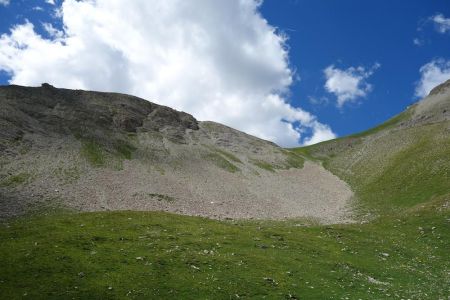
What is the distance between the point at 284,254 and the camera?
3406 cm

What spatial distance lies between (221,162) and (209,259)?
65.9 meters

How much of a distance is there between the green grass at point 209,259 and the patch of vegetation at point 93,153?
30128 mm

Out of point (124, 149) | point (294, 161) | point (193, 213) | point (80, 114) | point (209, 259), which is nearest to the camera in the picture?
point (209, 259)

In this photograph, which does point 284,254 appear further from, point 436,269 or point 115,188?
point 115,188

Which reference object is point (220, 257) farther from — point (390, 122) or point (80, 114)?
point (390, 122)

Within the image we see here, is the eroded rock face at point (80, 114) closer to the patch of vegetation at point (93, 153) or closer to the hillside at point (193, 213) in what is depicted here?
the hillside at point (193, 213)

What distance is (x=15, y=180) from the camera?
53.2 m

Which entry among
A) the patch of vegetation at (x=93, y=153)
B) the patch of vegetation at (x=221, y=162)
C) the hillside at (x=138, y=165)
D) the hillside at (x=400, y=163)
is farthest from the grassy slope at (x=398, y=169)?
the patch of vegetation at (x=93, y=153)

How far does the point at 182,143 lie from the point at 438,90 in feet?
342

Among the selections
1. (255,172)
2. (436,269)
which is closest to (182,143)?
(255,172)

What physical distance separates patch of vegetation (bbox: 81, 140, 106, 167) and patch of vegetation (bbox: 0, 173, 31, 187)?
14754mm

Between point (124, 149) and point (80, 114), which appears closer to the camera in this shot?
point (124, 149)

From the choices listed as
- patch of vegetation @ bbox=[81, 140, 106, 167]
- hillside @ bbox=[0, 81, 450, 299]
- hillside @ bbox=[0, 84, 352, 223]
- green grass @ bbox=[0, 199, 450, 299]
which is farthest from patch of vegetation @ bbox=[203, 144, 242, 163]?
green grass @ bbox=[0, 199, 450, 299]

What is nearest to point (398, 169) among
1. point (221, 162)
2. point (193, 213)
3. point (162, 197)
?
point (221, 162)
